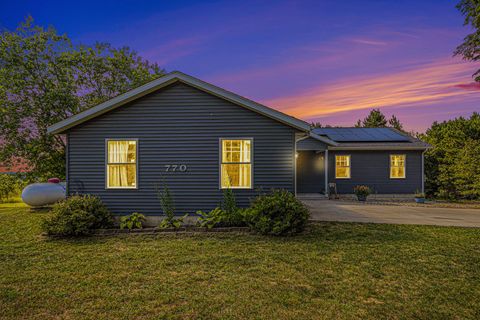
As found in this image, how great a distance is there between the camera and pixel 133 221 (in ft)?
24.5

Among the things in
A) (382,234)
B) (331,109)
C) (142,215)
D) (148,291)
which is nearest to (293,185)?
(382,234)

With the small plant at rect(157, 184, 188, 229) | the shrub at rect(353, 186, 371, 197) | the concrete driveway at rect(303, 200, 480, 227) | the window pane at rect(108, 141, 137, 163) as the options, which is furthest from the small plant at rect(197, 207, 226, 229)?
the shrub at rect(353, 186, 371, 197)

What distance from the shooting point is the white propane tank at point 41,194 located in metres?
11.2

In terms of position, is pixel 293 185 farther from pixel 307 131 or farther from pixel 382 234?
pixel 382 234

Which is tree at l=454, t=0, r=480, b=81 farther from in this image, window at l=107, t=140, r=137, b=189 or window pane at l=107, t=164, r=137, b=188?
window pane at l=107, t=164, r=137, b=188

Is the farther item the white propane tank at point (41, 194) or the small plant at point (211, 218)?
the white propane tank at point (41, 194)

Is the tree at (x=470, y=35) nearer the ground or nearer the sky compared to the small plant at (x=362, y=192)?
nearer the sky

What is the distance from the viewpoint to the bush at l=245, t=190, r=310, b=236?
6570 millimetres

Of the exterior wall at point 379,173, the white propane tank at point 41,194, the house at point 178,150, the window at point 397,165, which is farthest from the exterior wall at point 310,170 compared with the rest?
the white propane tank at point 41,194

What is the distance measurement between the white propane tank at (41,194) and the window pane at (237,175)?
8.67 metres

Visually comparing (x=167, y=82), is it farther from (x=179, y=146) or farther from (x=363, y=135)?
(x=363, y=135)

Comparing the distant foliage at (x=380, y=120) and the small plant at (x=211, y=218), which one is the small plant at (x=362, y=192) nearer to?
the small plant at (x=211, y=218)

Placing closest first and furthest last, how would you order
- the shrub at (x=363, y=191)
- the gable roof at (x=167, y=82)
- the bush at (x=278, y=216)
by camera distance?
the bush at (x=278, y=216) < the gable roof at (x=167, y=82) < the shrub at (x=363, y=191)

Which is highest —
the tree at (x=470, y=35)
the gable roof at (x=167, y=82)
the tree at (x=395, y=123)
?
the tree at (x=395, y=123)
